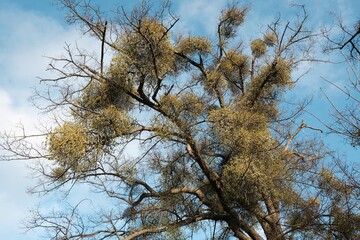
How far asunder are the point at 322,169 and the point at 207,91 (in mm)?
2103

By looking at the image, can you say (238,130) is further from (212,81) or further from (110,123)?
(212,81)

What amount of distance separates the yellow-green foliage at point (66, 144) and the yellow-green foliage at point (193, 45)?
295cm

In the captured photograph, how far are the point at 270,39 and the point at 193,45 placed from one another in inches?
54.0

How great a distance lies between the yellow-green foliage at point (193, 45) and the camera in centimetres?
738

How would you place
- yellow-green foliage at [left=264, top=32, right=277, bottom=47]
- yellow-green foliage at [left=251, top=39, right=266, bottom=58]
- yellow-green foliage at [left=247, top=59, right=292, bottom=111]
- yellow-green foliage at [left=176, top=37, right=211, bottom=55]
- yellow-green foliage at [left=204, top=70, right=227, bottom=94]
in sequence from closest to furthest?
yellow-green foliage at [left=247, top=59, right=292, bottom=111], yellow-green foliage at [left=204, top=70, right=227, bottom=94], yellow-green foliage at [left=176, top=37, right=211, bottom=55], yellow-green foliage at [left=264, top=32, right=277, bottom=47], yellow-green foliage at [left=251, top=39, right=266, bottom=58]

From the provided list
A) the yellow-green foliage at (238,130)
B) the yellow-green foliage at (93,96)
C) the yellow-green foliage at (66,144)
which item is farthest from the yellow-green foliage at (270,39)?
the yellow-green foliage at (66,144)

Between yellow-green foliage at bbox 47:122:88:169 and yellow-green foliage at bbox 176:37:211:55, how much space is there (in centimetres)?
295

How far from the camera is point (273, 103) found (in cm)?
739

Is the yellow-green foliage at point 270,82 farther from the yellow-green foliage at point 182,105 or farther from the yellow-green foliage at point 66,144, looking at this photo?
the yellow-green foliage at point 66,144

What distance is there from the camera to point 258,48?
26.2ft

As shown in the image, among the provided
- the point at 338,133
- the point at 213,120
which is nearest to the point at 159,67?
the point at 213,120

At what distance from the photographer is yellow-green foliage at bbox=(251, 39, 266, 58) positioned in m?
7.98

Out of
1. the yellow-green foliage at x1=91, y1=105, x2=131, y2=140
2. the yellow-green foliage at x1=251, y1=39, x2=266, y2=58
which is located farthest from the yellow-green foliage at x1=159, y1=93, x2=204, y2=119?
the yellow-green foliage at x1=251, y1=39, x2=266, y2=58

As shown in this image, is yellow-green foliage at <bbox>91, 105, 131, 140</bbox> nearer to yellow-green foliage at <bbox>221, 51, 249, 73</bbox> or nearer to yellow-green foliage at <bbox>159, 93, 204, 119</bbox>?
yellow-green foliage at <bbox>159, 93, 204, 119</bbox>
